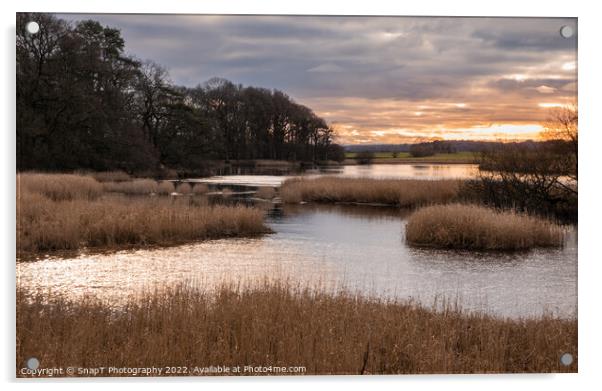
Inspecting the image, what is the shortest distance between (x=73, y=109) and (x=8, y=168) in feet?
28.3

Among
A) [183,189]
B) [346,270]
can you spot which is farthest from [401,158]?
[183,189]

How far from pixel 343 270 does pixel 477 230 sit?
542 centimetres

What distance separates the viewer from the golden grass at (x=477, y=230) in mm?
14016

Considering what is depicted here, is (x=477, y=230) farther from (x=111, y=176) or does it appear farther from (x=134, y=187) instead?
(x=134, y=187)

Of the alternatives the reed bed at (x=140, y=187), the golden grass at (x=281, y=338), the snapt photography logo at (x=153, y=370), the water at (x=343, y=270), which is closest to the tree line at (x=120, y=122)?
the reed bed at (x=140, y=187)

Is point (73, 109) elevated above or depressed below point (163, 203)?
above

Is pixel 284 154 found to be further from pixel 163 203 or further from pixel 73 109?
pixel 163 203

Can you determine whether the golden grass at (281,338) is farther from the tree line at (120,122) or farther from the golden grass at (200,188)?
the golden grass at (200,188)

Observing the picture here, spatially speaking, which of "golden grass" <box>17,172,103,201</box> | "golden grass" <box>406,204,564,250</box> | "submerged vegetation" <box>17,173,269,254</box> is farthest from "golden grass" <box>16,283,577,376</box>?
"golden grass" <box>17,172,103,201</box>

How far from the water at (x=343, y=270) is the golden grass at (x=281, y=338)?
2.41 ft

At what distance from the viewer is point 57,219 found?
1290 cm

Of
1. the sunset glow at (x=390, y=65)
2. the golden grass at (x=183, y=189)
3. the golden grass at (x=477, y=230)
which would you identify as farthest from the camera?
the golden grass at (x=183, y=189)

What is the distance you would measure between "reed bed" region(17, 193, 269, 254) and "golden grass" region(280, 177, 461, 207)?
3.27 metres

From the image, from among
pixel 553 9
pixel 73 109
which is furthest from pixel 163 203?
pixel 553 9
